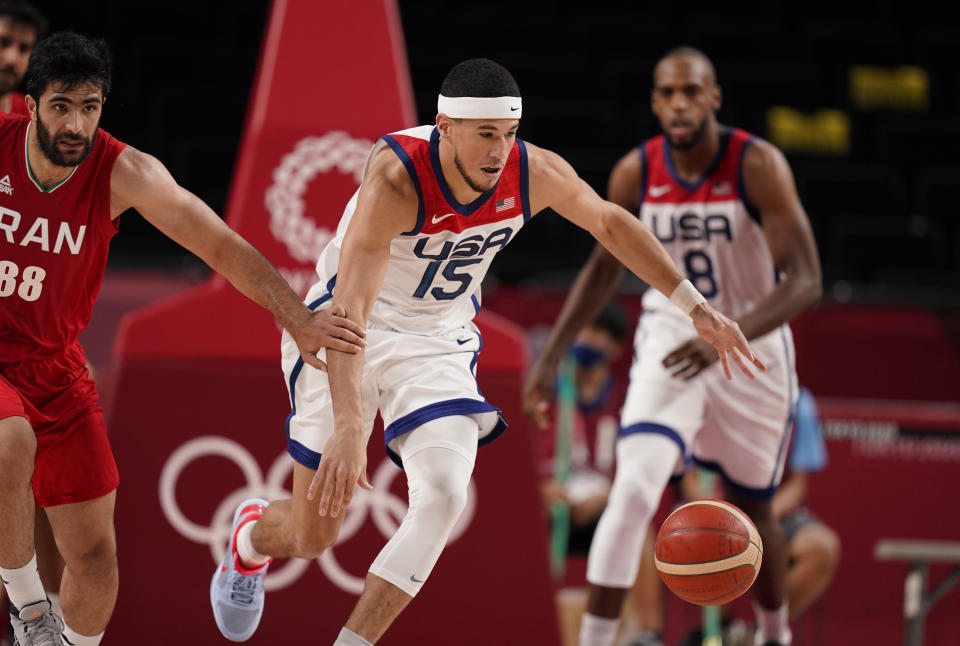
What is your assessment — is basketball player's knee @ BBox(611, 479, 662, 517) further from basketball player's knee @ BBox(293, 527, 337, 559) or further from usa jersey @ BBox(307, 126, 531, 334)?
basketball player's knee @ BBox(293, 527, 337, 559)

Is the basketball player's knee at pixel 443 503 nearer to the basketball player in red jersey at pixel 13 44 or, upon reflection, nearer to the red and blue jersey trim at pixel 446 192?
the red and blue jersey trim at pixel 446 192

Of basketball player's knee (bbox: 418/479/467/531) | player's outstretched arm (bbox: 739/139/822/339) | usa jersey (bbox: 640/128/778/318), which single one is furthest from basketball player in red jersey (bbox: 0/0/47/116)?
player's outstretched arm (bbox: 739/139/822/339)

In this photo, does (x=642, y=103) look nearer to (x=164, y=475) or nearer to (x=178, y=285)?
(x=178, y=285)

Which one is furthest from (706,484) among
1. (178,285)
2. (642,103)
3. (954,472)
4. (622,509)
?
(642,103)

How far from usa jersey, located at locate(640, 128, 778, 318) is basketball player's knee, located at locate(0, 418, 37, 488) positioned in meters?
2.84

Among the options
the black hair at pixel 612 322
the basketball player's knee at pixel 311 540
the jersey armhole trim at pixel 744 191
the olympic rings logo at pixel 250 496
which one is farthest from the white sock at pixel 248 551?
the black hair at pixel 612 322

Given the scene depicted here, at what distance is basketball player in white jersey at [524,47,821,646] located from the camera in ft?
17.8

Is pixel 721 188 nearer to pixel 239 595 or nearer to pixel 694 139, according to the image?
pixel 694 139

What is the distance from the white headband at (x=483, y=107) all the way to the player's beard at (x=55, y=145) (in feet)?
3.73

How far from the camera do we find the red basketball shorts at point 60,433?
421 cm

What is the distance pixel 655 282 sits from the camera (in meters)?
4.52

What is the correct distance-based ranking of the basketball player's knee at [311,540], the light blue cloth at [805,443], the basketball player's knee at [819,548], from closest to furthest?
the basketball player's knee at [311,540] < the basketball player's knee at [819,548] < the light blue cloth at [805,443]

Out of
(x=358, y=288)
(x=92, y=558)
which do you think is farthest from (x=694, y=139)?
(x=92, y=558)

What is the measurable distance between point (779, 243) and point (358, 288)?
2.13m
